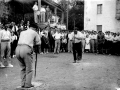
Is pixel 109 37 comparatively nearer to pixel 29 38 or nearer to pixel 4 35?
pixel 4 35

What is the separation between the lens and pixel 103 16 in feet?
105

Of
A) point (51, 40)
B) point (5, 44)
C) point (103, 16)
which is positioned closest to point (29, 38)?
point (5, 44)

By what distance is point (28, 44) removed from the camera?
25.6ft

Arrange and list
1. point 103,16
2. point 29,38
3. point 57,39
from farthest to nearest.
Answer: point 103,16
point 57,39
point 29,38

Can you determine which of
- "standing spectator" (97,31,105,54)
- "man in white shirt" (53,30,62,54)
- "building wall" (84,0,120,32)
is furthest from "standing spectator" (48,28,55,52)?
"building wall" (84,0,120,32)

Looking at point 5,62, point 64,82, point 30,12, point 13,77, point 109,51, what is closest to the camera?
point 64,82

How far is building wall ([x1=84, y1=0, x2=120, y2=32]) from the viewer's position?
3117cm

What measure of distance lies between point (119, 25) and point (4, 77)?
22392mm

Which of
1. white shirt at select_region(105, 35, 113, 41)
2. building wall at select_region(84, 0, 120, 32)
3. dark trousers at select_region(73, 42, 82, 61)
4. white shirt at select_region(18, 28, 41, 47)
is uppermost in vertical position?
building wall at select_region(84, 0, 120, 32)

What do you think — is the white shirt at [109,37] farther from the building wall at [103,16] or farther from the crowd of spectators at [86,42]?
the building wall at [103,16]

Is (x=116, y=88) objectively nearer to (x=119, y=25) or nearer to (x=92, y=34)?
(x=92, y=34)

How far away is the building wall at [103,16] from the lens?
31172 millimetres

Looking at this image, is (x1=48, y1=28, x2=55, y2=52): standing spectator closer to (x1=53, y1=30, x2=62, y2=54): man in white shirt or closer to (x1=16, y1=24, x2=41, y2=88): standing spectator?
(x1=53, y1=30, x2=62, y2=54): man in white shirt

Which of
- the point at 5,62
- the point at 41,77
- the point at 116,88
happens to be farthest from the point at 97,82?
the point at 5,62
